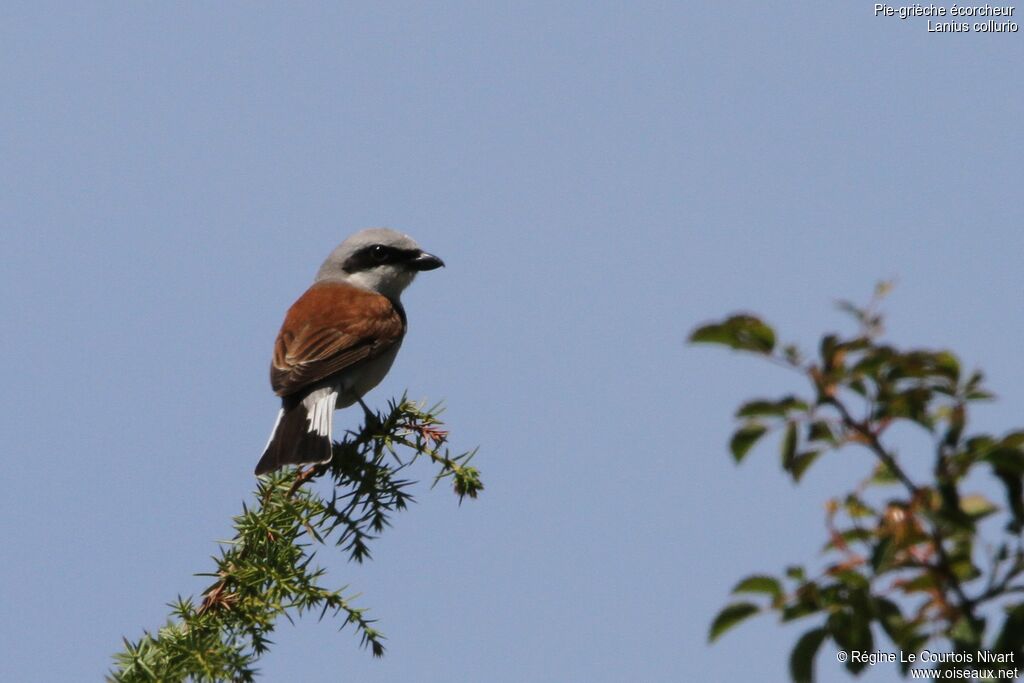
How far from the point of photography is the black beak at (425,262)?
7615 mm

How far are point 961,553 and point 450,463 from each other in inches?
104

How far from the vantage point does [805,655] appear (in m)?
Answer: 1.77

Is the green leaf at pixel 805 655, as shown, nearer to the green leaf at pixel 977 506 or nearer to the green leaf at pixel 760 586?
the green leaf at pixel 760 586

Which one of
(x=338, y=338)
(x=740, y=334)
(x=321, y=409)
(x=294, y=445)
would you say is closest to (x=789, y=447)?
(x=740, y=334)

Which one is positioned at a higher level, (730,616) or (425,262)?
(425,262)

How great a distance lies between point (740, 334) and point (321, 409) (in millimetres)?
4092

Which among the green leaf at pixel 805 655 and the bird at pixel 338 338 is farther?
the bird at pixel 338 338

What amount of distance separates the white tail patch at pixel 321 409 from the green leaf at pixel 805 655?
340 cm

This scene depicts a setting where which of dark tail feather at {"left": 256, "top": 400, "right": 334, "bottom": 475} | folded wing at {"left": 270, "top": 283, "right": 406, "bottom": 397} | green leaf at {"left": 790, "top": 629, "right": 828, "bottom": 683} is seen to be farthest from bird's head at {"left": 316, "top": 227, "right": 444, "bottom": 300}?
green leaf at {"left": 790, "top": 629, "right": 828, "bottom": 683}

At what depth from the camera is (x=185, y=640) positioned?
121 inches

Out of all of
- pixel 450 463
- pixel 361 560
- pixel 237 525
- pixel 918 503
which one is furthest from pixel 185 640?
pixel 918 503

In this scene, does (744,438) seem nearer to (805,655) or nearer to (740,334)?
(740,334)

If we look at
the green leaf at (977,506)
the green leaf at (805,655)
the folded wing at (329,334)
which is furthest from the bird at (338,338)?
the green leaf at (977,506)

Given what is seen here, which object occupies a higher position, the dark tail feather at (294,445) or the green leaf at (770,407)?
the dark tail feather at (294,445)
